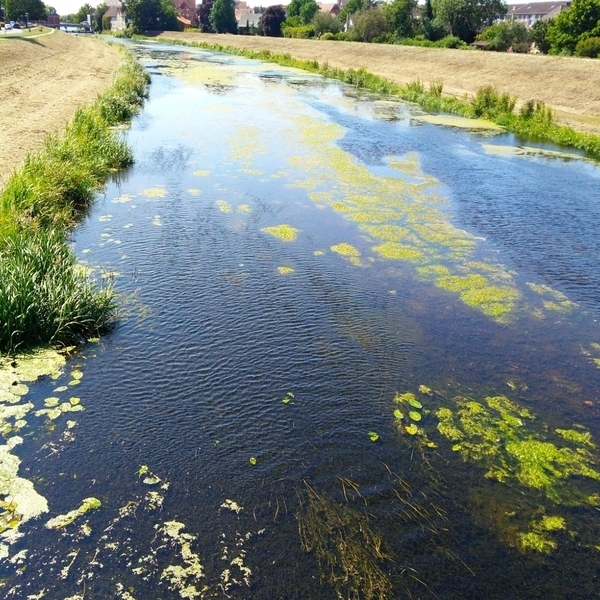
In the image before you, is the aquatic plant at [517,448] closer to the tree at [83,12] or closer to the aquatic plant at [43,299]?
the aquatic plant at [43,299]

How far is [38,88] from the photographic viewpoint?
2453 centimetres

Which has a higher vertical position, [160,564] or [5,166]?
[5,166]

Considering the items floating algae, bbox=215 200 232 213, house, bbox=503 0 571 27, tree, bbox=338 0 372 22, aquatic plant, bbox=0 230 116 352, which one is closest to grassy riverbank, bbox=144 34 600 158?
floating algae, bbox=215 200 232 213

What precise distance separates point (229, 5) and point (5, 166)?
8963cm

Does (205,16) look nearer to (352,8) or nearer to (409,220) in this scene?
(352,8)

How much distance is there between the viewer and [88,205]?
41.2ft

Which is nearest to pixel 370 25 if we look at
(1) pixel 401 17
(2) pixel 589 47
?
(1) pixel 401 17

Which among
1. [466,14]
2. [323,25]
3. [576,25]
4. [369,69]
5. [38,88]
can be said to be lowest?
[369,69]

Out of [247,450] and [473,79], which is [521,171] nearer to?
[247,450]

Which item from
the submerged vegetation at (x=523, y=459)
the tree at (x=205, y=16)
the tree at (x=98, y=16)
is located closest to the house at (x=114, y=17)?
the tree at (x=98, y=16)

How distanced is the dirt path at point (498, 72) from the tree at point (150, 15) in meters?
49.8

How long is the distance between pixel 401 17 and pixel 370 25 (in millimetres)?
3375

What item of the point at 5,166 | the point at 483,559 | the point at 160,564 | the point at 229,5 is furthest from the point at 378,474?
the point at 229,5

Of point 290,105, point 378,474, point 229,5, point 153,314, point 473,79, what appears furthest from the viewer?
point 229,5
